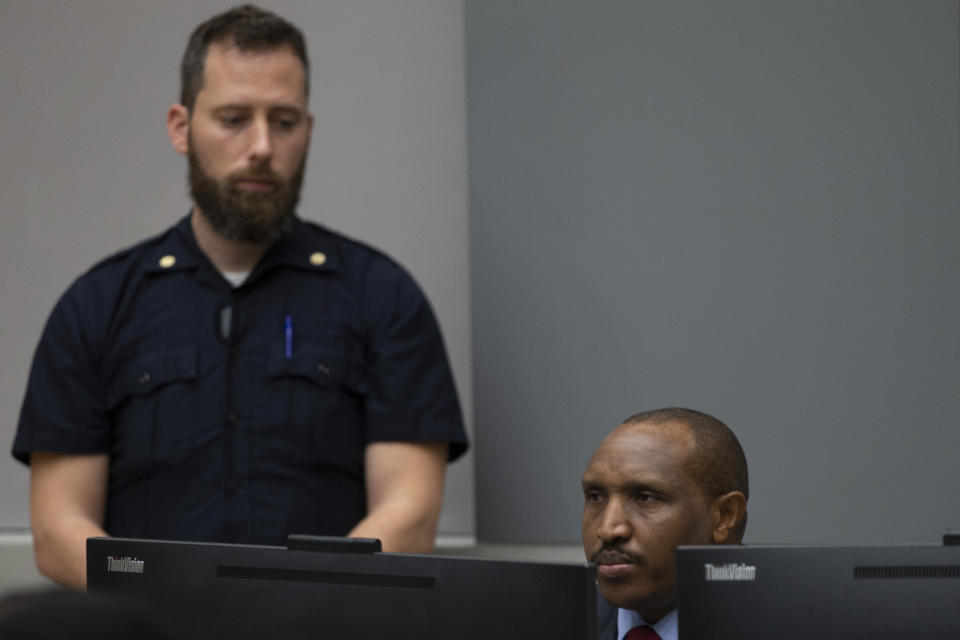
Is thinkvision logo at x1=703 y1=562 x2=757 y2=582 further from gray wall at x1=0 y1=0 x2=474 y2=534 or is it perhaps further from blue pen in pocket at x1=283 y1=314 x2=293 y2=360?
gray wall at x1=0 y1=0 x2=474 y2=534

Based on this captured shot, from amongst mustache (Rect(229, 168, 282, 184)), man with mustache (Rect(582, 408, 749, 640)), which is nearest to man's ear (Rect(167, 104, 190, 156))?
mustache (Rect(229, 168, 282, 184))

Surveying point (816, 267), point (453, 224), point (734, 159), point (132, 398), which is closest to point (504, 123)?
point (453, 224)

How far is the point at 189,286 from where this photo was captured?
2639 millimetres

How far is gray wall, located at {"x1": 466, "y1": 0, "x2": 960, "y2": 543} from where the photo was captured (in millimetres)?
2559

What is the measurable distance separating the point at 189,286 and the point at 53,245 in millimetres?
837

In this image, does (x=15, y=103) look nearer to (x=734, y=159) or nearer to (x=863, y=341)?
(x=734, y=159)

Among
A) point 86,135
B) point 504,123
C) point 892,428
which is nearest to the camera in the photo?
point 892,428

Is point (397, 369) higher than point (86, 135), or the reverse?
point (86, 135)

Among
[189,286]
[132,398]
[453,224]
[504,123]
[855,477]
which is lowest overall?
[855,477]

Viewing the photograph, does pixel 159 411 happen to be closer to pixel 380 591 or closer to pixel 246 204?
pixel 246 204

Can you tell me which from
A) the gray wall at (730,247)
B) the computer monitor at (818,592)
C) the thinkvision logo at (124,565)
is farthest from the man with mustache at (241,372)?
the computer monitor at (818,592)

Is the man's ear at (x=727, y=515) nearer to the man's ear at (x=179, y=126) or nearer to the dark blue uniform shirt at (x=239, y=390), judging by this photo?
the dark blue uniform shirt at (x=239, y=390)

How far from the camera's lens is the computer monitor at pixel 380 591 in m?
1.11

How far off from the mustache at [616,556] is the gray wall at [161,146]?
1.20 m
